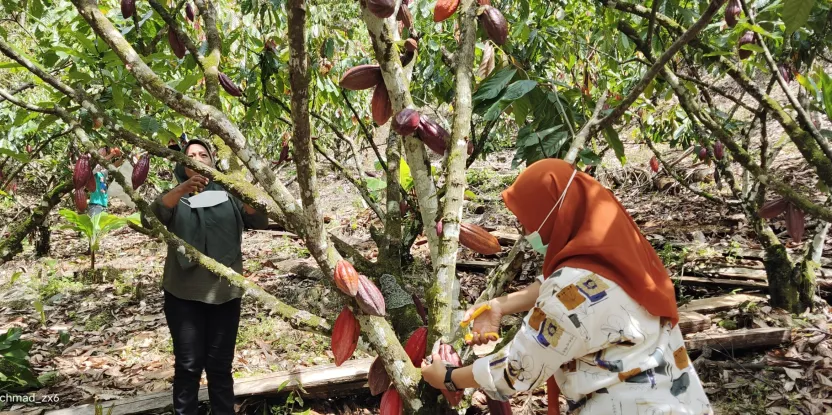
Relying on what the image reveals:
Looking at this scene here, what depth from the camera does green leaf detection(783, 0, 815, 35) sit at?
1.02 meters

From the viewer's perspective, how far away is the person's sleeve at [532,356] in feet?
3.74

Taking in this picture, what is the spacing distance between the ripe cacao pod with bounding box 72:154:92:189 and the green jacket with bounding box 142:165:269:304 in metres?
0.37

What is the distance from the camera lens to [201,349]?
2314 mm

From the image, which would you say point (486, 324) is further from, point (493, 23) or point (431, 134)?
point (493, 23)

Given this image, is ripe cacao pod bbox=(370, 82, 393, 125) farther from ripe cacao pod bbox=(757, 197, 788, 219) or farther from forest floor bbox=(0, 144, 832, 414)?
ripe cacao pod bbox=(757, 197, 788, 219)

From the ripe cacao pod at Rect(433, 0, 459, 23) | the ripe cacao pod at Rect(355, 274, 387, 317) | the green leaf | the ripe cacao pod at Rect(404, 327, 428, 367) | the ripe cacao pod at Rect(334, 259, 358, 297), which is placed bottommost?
the ripe cacao pod at Rect(404, 327, 428, 367)

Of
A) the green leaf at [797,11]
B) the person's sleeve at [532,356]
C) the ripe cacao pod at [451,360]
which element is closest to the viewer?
the green leaf at [797,11]

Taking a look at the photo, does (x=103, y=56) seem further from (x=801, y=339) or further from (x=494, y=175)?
(x=494, y=175)

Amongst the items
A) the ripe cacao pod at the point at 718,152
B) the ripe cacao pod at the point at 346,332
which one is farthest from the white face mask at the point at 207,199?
the ripe cacao pod at the point at 718,152

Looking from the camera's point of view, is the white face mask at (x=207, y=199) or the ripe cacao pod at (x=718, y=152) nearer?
the white face mask at (x=207, y=199)

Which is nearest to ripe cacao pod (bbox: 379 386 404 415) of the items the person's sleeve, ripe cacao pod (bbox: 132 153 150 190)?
the person's sleeve

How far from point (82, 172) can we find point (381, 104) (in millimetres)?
1572

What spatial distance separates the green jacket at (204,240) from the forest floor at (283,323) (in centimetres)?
64

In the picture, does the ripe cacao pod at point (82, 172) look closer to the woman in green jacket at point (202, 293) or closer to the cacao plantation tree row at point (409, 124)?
the cacao plantation tree row at point (409, 124)
